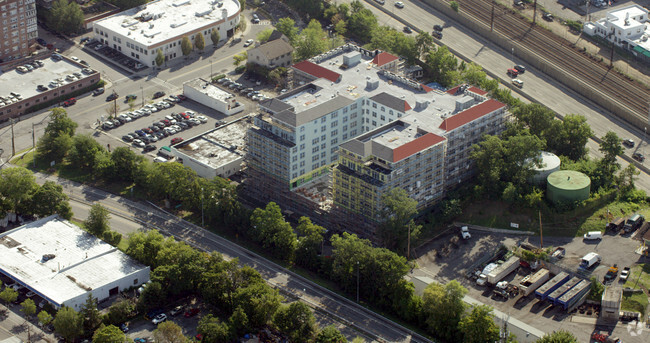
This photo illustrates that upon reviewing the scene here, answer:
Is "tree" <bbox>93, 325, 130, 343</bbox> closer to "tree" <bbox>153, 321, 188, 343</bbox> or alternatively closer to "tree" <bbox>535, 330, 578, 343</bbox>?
"tree" <bbox>153, 321, 188, 343</bbox>

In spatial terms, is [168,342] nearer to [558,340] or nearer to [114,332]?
[114,332]

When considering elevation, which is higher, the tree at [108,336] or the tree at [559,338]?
the tree at [559,338]

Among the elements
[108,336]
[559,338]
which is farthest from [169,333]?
[559,338]

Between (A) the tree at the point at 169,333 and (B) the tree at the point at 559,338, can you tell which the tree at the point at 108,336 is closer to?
(A) the tree at the point at 169,333

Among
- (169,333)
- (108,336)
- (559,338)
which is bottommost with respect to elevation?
(108,336)

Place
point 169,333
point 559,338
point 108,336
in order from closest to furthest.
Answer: point 559,338, point 169,333, point 108,336

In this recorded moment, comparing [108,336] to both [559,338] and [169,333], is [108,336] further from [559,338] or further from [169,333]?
[559,338]

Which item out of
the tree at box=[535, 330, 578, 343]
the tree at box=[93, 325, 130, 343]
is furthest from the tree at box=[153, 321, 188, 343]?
the tree at box=[535, 330, 578, 343]

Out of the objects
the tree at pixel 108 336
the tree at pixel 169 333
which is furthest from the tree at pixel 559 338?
the tree at pixel 108 336

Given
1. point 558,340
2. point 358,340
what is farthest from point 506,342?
point 358,340
